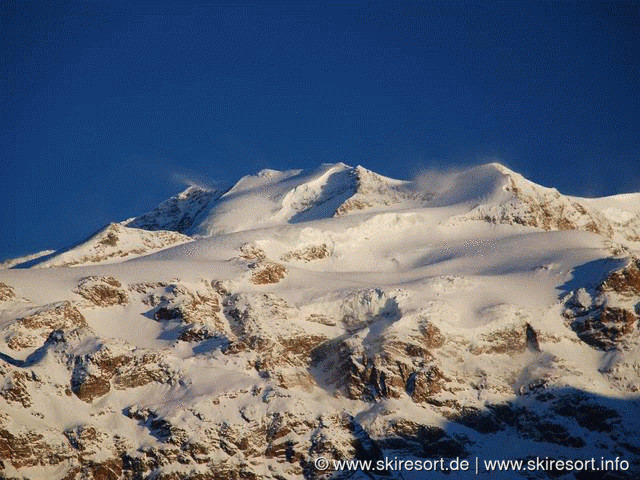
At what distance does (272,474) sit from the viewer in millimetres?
175875

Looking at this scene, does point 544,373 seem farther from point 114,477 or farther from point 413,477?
point 114,477

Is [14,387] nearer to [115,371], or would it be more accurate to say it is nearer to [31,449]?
[31,449]

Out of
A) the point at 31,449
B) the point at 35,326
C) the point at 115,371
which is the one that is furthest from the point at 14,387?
the point at 35,326

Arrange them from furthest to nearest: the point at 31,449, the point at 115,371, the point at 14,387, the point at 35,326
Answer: the point at 35,326, the point at 115,371, the point at 14,387, the point at 31,449

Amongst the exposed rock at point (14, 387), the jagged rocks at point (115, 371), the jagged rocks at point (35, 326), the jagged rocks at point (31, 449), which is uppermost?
the jagged rocks at point (35, 326)

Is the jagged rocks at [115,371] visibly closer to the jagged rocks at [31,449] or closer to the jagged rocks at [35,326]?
the jagged rocks at [35,326]

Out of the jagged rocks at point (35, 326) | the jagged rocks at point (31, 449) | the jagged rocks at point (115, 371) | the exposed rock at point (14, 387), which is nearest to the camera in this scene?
the jagged rocks at point (31, 449)

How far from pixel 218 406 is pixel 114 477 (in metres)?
19.3

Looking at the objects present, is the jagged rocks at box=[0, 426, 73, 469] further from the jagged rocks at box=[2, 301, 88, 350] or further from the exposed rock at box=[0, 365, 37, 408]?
the jagged rocks at box=[2, 301, 88, 350]

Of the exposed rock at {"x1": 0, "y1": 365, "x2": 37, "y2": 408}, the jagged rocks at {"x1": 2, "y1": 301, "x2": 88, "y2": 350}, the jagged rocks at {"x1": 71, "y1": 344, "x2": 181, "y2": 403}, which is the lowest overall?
the exposed rock at {"x1": 0, "y1": 365, "x2": 37, "y2": 408}

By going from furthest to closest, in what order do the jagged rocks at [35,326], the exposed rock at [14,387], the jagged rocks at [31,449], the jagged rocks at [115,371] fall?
the jagged rocks at [35,326]
the jagged rocks at [115,371]
the exposed rock at [14,387]
the jagged rocks at [31,449]

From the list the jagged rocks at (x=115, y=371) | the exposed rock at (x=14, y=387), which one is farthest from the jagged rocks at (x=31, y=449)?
the jagged rocks at (x=115, y=371)

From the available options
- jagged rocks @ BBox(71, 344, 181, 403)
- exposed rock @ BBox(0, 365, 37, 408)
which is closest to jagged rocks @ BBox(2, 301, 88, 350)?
jagged rocks @ BBox(71, 344, 181, 403)

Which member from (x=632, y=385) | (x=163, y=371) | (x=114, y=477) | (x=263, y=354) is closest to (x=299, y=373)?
(x=263, y=354)
